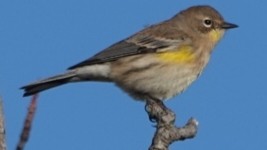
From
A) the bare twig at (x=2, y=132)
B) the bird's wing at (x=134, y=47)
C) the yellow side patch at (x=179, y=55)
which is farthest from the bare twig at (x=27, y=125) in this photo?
the yellow side patch at (x=179, y=55)

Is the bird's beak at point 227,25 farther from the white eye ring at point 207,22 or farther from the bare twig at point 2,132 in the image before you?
the bare twig at point 2,132

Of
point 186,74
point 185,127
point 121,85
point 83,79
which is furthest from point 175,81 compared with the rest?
point 185,127

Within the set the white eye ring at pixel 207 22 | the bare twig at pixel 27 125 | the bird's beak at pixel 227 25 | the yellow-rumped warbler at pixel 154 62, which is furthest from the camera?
the white eye ring at pixel 207 22

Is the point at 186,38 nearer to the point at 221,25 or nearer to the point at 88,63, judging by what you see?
the point at 221,25

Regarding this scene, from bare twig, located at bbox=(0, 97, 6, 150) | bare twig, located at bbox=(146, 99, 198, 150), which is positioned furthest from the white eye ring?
bare twig, located at bbox=(0, 97, 6, 150)

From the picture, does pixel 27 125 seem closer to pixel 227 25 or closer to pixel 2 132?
pixel 2 132

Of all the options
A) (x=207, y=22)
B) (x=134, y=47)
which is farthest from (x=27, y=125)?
(x=207, y=22)
